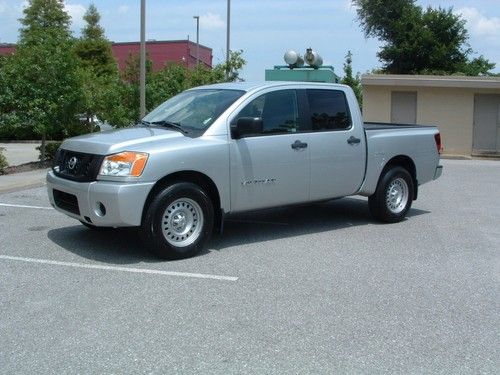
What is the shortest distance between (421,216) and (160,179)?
15.7 ft

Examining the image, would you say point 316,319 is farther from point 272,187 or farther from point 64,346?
point 272,187

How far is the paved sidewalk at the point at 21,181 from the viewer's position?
39.2 feet

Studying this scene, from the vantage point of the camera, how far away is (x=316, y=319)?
5.04 metres

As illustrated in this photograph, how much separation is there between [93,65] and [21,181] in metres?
32.4

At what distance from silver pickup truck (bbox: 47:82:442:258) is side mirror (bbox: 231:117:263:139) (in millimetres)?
12

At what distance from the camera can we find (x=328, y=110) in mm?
8180

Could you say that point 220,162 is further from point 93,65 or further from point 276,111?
point 93,65

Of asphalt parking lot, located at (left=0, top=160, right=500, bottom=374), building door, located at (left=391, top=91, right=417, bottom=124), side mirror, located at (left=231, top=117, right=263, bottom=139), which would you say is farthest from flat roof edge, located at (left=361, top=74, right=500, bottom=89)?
side mirror, located at (left=231, top=117, right=263, bottom=139)

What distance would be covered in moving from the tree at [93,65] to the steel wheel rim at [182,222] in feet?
31.8

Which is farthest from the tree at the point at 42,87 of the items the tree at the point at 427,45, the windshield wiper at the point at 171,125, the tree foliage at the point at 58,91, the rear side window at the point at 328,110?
the tree at the point at 427,45

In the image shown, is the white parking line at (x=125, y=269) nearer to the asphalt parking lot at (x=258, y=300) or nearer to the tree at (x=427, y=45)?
the asphalt parking lot at (x=258, y=300)

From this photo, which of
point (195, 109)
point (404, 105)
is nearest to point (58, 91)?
point (195, 109)

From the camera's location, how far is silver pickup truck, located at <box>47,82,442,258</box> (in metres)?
6.44

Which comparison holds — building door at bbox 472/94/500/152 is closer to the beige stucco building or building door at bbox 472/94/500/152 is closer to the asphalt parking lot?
the beige stucco building
